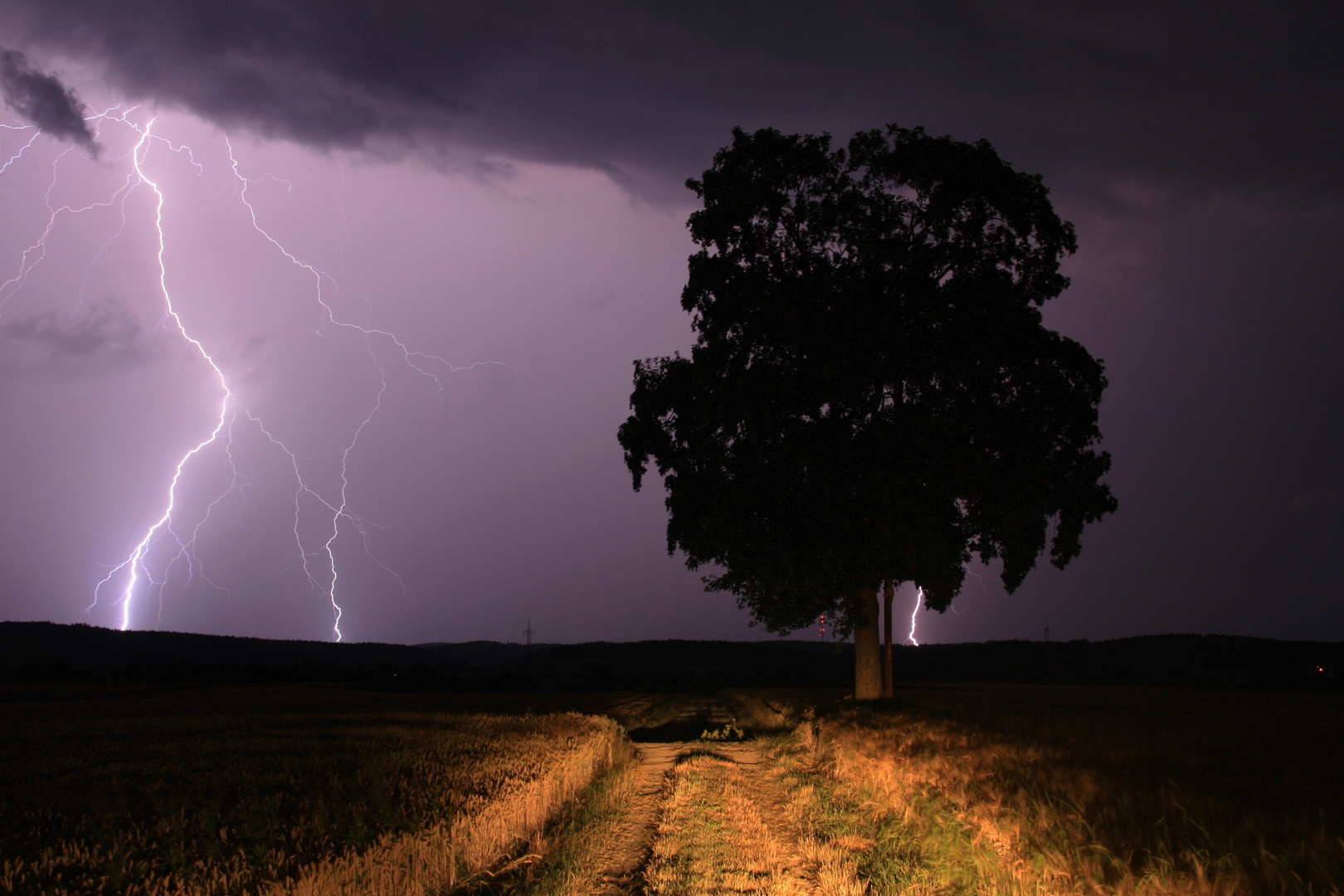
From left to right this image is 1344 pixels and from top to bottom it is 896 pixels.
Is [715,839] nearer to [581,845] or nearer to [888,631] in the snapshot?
[581,845]

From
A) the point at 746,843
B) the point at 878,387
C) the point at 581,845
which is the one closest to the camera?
the point at 581,845

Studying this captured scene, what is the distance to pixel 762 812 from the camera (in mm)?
10664

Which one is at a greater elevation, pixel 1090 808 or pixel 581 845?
pixel 1090 808

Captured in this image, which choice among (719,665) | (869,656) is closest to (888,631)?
(869,656)

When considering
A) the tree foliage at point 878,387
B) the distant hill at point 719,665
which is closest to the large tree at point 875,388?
the tree foliage at point 878,387

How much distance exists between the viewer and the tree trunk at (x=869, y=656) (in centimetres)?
2248

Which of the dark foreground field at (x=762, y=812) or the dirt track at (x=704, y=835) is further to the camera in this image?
the dirt track at (x=704, y=835)

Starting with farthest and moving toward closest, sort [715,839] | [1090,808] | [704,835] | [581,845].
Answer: [704,835] → [715,839] → [581,845] → [1090,808]

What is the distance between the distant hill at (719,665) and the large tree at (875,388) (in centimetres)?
5825

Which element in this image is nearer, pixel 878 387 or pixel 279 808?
pixel 279 808

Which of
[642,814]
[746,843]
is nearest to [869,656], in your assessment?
[642,814]

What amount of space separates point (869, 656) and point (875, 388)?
28.0 feet

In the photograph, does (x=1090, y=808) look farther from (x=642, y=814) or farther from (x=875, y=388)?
(x=875, y=388)

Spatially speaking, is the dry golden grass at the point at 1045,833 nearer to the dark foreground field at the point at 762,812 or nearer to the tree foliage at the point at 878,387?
the dark foreground field at the point at 762,812
